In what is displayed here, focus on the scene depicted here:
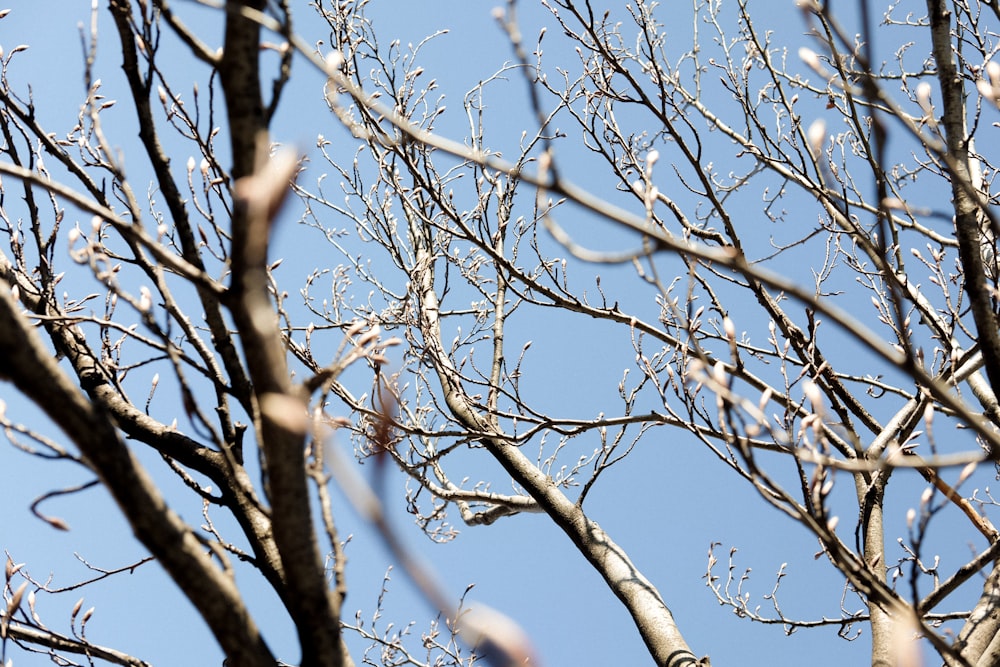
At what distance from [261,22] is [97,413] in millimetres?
616

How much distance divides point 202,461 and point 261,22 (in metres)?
1.45

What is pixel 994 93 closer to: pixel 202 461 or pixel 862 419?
pixel 202 461

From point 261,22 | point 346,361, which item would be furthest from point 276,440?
point 261,22

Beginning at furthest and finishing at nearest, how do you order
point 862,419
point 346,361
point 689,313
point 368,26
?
point 368,26 → point 862,419 → point 689,313 → point 346,361

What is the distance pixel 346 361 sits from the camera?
1293mm

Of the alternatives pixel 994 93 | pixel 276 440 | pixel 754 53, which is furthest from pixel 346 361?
pixel 754 53

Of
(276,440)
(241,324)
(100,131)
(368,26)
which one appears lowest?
(276,440)

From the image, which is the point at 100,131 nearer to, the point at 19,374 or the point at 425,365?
Result: the point at 19,374

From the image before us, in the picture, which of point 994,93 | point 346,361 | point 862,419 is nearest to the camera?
point 346,361

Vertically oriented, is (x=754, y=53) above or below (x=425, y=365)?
above

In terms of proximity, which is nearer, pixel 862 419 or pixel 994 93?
pixel 994 93

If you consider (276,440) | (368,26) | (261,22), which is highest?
(368,26)

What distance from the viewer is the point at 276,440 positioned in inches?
47.0

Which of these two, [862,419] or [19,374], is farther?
[862,419]
